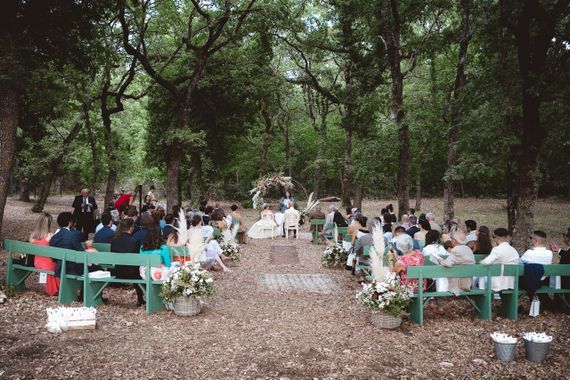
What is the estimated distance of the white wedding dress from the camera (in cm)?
1794

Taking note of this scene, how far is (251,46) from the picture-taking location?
2331 cm

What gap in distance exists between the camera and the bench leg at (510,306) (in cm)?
739

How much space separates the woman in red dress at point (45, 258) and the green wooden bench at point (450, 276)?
581 cm

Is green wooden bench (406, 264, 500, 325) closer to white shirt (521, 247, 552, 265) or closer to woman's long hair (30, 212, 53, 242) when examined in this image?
white shirt (521, 247, 552, 265)

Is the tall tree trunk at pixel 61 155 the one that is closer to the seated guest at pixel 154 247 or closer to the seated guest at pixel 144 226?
the seated guest at pixel 144 226

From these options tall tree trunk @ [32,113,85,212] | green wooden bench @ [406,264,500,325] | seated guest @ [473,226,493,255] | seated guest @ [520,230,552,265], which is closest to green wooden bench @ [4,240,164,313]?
green wooden bench @ [406,264,500,325]

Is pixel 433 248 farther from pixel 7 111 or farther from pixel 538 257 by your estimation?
pixel 7 111

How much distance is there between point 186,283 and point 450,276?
3.98 m

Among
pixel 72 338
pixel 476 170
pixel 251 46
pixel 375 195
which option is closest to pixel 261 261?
pixel 476 170

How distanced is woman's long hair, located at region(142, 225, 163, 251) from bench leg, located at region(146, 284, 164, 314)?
70 cm

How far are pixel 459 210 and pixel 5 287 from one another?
Result: 2834 centimetres

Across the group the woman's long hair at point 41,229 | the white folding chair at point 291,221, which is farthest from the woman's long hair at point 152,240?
the white folding chair at point 291,221

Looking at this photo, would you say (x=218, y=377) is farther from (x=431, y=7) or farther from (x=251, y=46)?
(x=251, y=46)

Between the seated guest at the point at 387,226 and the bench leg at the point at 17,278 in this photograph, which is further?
the seated guest at the point at 387,226
